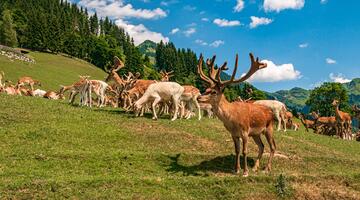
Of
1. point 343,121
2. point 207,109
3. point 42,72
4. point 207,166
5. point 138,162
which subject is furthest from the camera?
point 42,72

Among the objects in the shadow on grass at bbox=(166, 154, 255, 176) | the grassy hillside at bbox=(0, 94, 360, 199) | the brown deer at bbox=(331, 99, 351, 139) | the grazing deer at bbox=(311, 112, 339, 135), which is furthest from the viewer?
the grazing deer at bbox=(311, 112, 339, 135)

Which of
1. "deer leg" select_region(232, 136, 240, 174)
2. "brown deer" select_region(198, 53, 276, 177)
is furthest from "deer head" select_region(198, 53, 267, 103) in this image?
"deer leg" select_region(232, 136, 240, 174)

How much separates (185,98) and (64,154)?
12726mm

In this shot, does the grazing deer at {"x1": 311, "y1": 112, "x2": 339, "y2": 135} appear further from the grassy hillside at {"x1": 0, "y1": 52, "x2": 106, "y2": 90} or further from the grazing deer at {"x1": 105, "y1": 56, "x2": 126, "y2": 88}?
the grassy hillside at {"x1": 0, "y1": 52, "x2": 106, "y2": 90}

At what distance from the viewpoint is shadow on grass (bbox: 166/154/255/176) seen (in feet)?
48.7

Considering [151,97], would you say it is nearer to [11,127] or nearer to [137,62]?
[11,127]

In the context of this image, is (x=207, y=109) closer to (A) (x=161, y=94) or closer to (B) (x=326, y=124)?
(A) (x=161, y=94)

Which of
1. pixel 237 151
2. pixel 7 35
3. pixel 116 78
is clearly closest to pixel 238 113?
pixel 237 151

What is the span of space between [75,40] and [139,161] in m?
106

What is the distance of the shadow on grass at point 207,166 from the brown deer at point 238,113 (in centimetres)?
95

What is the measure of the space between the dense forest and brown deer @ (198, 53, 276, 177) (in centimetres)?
7677

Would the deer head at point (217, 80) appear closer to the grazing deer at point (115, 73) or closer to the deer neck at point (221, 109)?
the deer neck at point (221, 109)

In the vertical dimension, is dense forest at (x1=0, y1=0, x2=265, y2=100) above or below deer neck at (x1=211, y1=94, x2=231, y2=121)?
above

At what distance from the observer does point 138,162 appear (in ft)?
50.2
